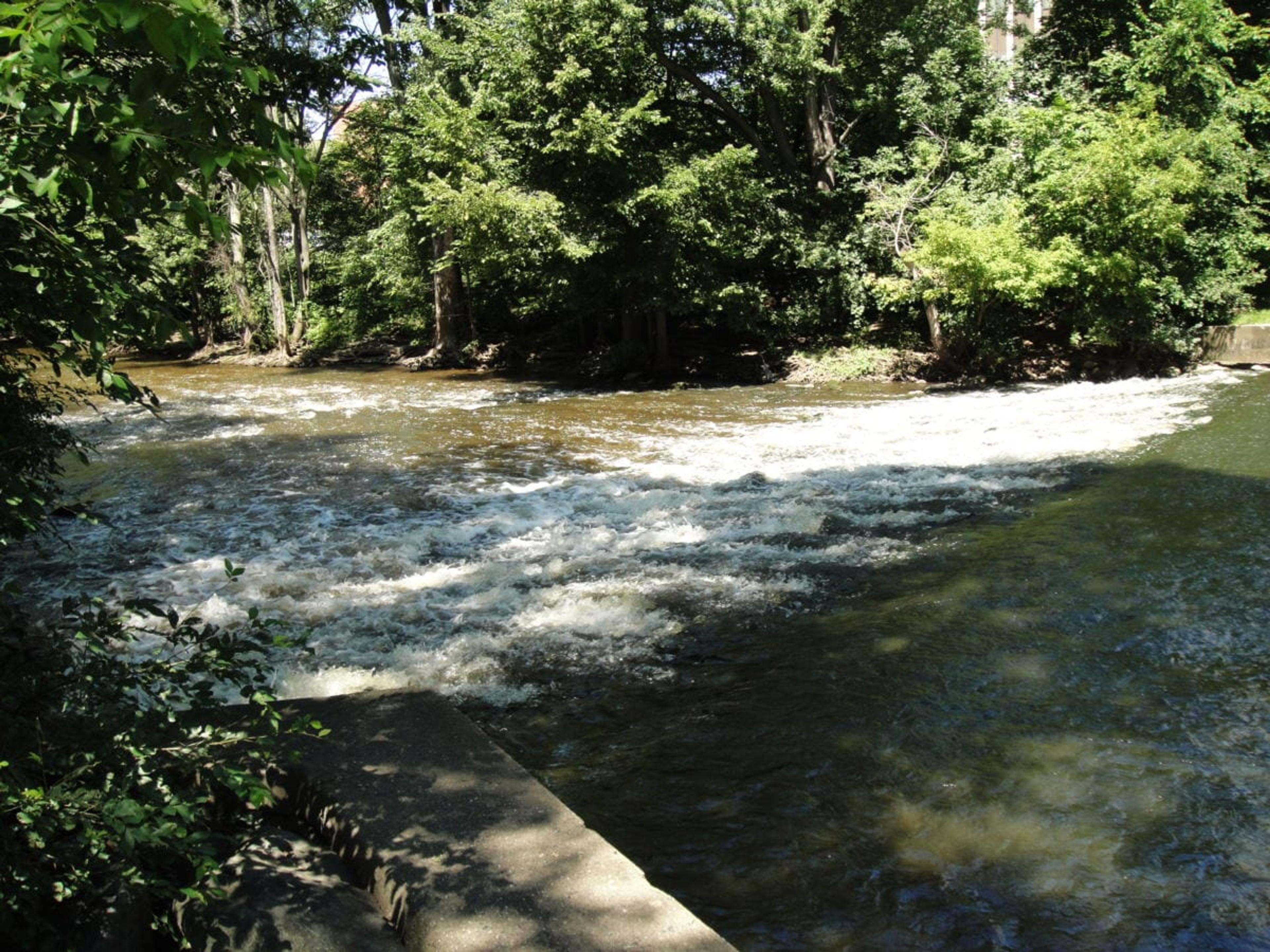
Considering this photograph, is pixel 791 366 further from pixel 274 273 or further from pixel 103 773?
pixel 103 773

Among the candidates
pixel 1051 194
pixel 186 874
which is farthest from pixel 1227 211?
pixel 186 874

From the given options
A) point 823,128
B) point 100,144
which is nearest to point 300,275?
point 823,128

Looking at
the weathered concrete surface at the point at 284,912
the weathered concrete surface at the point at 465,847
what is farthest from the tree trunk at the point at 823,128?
the weathered concrete surface at the point at 284,912

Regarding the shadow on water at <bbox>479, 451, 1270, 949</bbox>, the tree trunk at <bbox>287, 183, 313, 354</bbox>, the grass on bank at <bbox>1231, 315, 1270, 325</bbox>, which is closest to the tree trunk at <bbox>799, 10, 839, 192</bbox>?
the grass on bank at <bbox>1231, 315, 1270, 325</bbox>

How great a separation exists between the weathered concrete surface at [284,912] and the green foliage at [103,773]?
13cm

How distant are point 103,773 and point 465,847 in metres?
1.10

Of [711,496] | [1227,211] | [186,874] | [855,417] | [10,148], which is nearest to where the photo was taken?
[10,148]

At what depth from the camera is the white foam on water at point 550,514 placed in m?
5.86

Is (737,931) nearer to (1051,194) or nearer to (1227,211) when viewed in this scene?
(1051,194)

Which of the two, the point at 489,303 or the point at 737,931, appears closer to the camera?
the point at 737,931

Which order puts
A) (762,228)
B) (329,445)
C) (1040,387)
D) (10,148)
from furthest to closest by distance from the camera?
(762,228) < (1040,387) < (329,445) < (10,148)

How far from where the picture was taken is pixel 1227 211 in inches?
695

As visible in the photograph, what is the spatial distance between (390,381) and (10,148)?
20389 millimetres

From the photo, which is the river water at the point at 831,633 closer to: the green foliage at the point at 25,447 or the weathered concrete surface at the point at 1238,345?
the green foliage at the point at 25,447
